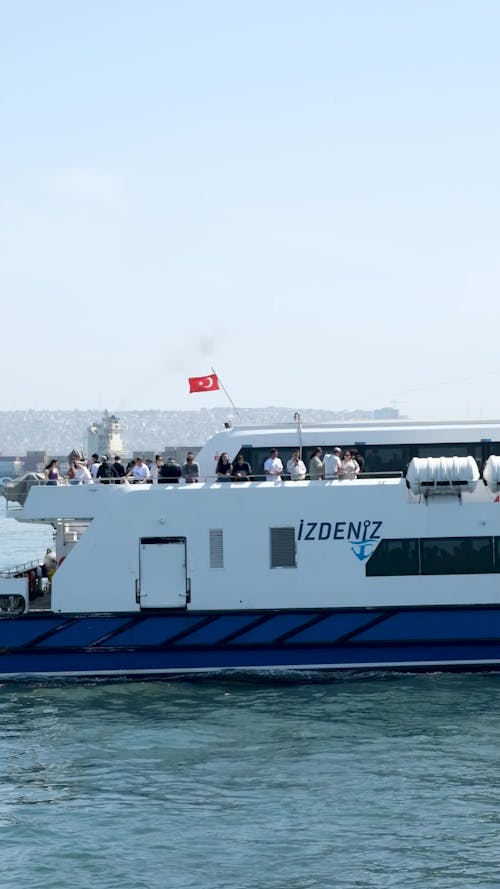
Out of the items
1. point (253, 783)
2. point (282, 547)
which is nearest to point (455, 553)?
point (282, 547)

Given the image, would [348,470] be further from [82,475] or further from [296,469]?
[82,475]

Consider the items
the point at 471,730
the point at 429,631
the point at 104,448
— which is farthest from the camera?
the point at 104,448

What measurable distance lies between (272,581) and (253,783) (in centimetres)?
583

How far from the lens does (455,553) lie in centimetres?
2030

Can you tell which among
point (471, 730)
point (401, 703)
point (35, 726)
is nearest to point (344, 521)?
point (401, 703)

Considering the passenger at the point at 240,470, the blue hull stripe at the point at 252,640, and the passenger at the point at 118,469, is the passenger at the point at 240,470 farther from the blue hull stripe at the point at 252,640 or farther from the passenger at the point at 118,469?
the blue hull stripe at the point at 252,640

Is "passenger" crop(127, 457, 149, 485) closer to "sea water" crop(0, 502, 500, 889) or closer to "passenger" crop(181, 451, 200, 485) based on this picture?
"passenger" crop(181, 451, 200, 485)

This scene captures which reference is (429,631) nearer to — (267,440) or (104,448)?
(267,440)

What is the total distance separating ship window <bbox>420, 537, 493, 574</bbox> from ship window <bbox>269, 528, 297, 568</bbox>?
7.50ft

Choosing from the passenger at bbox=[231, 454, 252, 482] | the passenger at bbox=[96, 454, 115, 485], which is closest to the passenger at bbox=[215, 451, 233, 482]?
the passenger at bbox=[231, 454, 252, 482]

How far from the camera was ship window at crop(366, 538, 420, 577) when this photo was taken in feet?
66.4

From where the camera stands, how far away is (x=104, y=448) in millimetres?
92750

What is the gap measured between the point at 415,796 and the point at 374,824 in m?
0.99

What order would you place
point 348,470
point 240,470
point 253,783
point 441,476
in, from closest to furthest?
point 253,783
point 441,476
point 348,470
point 240,470
